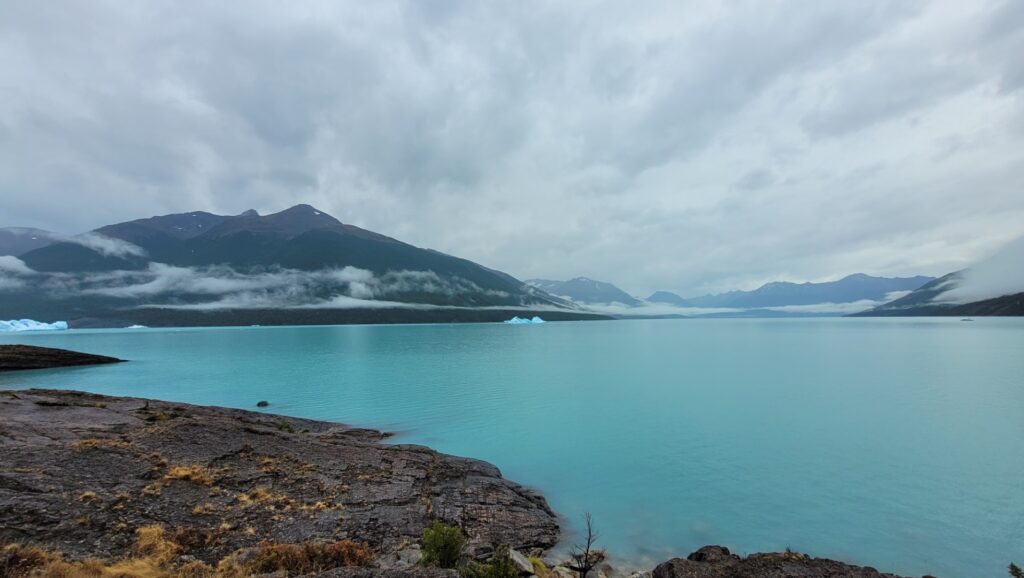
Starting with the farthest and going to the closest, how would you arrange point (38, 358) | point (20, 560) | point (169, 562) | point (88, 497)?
point (38, 358) < point (88, 497) < point (169, 562) < point (20, 560)

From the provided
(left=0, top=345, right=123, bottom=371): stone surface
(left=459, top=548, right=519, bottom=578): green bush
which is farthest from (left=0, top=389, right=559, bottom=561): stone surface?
(left=0, top=345, right=123, bottom=371): stone surface

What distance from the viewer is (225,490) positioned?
15.2 meters

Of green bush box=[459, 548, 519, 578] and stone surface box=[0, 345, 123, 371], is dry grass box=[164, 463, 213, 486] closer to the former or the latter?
green bush box=[459, 548, 519, 578]

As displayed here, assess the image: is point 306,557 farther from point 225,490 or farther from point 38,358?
point 38,358

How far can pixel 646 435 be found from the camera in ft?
98.1

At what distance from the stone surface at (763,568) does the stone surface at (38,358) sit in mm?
104809

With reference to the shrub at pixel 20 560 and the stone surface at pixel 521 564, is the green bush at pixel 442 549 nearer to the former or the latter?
the stone surface at pixel 521 564

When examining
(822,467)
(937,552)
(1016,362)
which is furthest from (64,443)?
(1016,362)

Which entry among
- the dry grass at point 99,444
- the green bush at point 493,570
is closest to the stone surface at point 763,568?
the green bush at point 493,570

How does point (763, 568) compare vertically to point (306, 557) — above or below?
below

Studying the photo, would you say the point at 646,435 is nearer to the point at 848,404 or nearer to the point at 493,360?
the point at 848,404

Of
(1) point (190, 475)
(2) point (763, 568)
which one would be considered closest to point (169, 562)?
(1) point (190, 475)

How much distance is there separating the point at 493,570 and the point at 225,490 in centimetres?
1082

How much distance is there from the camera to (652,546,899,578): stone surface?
1102 cm
